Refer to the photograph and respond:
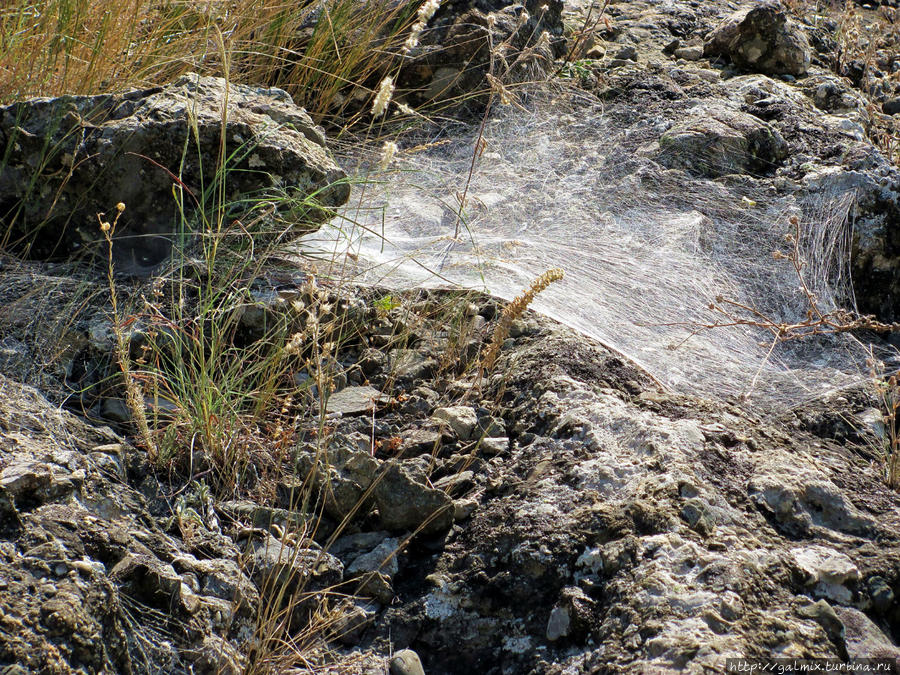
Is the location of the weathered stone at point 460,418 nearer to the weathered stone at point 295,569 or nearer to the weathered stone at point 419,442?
the weathered stone at point 419,442

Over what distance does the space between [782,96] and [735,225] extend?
45.4 inches

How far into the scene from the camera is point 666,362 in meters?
2.47

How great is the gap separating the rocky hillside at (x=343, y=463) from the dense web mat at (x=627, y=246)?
0.12 metres

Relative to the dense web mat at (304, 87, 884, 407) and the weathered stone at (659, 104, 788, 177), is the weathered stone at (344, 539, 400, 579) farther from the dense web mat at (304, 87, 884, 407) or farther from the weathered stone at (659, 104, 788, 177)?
the weathered stone at (659, 104, 788, 177)

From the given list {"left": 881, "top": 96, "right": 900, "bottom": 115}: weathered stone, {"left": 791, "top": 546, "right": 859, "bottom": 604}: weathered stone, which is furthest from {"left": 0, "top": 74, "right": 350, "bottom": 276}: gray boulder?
{"left": 881, "top": 96, "right": 900, "bottom": 115}: weathered stone

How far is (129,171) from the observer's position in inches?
102

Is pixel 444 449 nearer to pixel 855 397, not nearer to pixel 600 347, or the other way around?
pixel 600 347

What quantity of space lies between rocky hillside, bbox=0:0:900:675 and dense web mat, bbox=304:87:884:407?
124 mm

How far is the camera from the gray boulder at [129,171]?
2570 mm

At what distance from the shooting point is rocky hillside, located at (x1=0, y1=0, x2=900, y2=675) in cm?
150

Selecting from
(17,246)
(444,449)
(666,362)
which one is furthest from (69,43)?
(666,362)

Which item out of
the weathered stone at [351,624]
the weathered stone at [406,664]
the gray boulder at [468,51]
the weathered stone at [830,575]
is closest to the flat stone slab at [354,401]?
the weathered stone at [351,624]

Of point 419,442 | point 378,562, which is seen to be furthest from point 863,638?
point 419,442

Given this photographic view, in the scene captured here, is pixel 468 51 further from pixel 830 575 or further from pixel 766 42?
pixel 830 575
